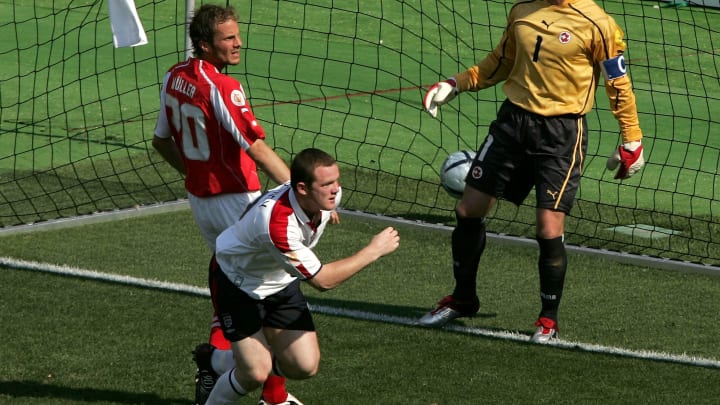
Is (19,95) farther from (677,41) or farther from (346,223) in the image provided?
(677,41)

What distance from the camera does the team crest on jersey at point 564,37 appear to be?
773 cm

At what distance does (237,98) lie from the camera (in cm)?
674

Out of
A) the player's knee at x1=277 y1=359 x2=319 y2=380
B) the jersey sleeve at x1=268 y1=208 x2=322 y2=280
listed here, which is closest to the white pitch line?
the player's knee at x1=277 y1=359 x2=319 y2=380

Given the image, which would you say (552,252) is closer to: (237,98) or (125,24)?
(237,98)

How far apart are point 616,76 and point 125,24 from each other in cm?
367

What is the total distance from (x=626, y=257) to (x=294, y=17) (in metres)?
11.1

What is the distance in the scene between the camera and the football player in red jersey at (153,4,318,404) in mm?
6680

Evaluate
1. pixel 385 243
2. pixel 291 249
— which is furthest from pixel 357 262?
pixel 291 249

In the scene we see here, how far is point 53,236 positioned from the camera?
9.88 metres

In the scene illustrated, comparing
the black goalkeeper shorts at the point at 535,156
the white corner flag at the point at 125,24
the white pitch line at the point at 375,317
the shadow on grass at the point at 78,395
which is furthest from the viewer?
the white corner flag at the point at 125,24

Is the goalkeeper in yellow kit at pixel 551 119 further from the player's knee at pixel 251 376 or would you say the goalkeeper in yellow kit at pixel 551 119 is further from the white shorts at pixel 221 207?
the player's knee at pixel 251 376

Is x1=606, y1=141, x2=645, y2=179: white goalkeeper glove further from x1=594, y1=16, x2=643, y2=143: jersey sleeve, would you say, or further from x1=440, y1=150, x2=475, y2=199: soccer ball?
x1=440, y1=150, x2=475, y2=199: soccer ball

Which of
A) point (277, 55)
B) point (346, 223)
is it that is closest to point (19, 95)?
point (277, 55)

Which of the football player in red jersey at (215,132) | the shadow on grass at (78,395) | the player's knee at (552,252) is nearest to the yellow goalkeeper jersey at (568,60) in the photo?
the player's knee at (552,252)
